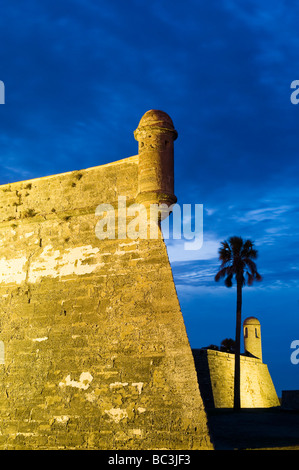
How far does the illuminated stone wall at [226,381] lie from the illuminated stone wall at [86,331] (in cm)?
1306

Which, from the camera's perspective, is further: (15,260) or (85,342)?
(15,260)

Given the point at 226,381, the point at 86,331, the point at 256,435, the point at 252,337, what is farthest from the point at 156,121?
the point at 252,337

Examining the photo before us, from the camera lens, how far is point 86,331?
802cm

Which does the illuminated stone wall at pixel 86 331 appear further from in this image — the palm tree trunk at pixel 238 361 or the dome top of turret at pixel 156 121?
the palm tree trunk at pixel 238 361

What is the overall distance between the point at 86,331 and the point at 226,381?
1615 cm

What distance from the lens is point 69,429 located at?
736 cm

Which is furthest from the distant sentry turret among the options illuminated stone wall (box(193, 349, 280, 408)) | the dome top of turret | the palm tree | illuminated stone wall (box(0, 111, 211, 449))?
the dome top of turret

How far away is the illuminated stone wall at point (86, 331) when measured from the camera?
22.8ft

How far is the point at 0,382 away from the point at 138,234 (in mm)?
3857

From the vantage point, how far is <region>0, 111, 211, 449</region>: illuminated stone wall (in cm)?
695

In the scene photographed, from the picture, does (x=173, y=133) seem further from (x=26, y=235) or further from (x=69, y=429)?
(x=69, y=429)

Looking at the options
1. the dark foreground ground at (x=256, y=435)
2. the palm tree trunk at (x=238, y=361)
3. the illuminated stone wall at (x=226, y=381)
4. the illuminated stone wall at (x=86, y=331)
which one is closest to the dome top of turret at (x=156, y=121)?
the illuminated stone wall at (x=86, y=331)

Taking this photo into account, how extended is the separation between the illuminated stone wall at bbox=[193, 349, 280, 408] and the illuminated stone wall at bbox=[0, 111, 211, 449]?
13.1m
